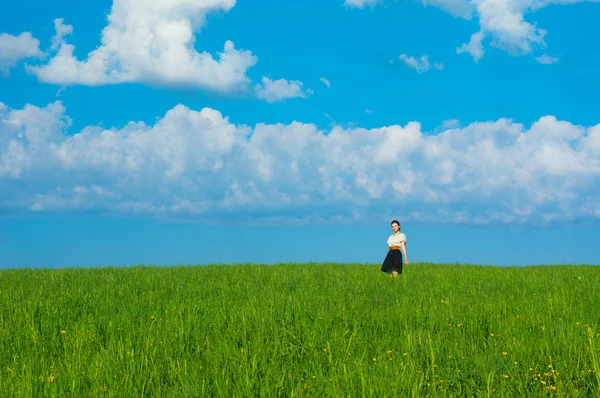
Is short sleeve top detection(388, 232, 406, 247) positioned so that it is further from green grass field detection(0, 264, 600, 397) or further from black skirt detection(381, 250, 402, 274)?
green grass field detection(0, 264, 600, 397)

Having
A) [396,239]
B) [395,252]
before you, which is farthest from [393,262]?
[396,239]

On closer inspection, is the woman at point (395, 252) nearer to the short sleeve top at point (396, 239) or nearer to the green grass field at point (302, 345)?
the short sleeve top at point (396, 239)

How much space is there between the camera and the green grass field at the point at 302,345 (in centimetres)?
515

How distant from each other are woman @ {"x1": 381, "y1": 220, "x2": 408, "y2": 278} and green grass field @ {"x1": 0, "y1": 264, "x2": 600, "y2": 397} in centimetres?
387

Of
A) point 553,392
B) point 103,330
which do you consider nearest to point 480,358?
point 553,392

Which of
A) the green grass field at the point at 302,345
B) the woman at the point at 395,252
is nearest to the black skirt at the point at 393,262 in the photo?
the woman at the point at 395,252

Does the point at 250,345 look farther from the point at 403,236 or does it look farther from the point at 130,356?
the point at 403,236

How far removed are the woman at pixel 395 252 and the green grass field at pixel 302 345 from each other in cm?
387

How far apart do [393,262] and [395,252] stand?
32cm

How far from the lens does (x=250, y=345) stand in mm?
6625

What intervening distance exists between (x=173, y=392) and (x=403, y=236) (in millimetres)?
11843

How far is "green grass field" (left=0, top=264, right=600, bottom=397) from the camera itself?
5148mm

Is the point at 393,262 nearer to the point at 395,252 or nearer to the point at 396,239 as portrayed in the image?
the point at 395,252

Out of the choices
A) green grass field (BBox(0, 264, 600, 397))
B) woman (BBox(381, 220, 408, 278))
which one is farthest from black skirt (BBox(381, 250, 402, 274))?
green grass field (BBox(0, 264, 600, 397))
